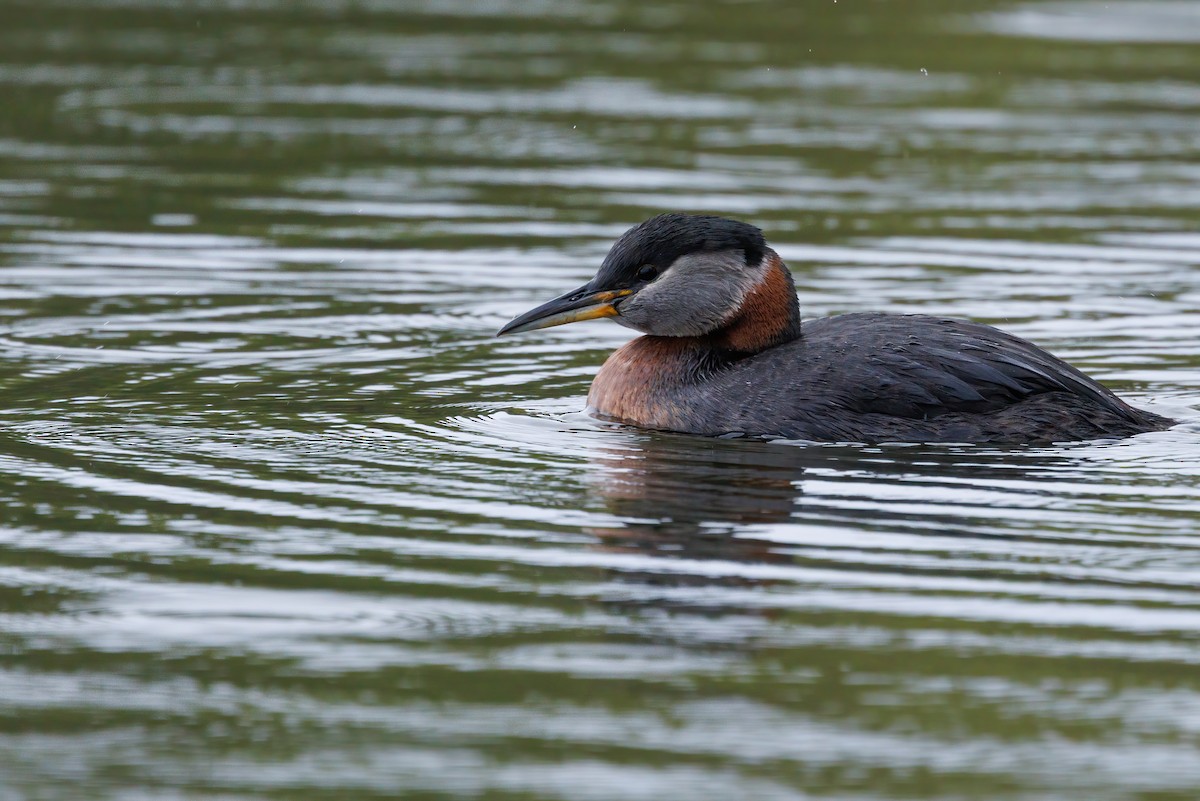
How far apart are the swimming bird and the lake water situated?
0.73ft

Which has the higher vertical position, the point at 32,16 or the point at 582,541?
the point at 32,16

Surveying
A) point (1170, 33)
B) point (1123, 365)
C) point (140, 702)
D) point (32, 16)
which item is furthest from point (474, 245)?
point (1170, 33)

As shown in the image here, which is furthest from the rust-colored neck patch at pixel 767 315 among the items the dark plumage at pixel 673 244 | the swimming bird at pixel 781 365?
the dark plumage at pixel 673 244

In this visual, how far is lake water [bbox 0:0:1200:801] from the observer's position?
18.6ft

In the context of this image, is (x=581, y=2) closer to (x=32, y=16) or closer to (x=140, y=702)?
(x=32, y=16)

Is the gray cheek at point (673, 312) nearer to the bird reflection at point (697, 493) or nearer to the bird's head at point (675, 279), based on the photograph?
the bird's head at point (675, 279)

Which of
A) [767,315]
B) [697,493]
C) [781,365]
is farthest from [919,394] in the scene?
[697,493]

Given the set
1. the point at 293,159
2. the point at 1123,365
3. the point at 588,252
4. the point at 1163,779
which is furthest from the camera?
the point at 293,159

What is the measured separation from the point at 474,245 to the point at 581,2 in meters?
11.8

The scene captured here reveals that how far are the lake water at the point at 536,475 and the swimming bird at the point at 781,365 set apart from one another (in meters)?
0.22

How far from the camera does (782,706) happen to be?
5867mm

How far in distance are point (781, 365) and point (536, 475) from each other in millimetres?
1661

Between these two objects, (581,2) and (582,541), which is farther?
(581,2)

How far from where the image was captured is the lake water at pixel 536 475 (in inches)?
223
